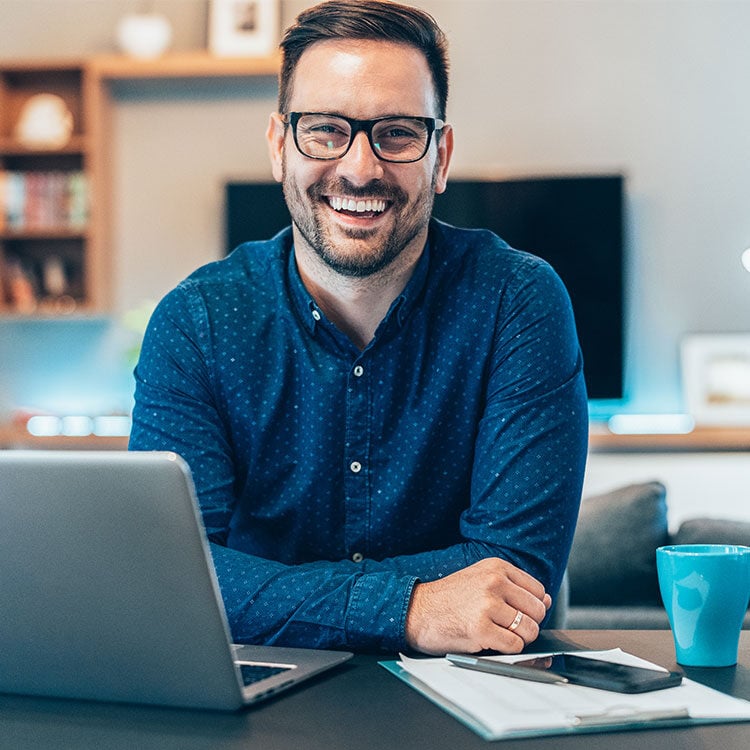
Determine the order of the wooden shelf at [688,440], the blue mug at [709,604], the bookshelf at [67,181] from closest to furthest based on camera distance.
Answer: the blue mug at [709,604], the wooden shelf at [688,440], the bookshelf at [67,181]

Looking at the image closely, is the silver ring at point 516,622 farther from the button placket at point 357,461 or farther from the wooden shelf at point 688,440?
the wooden shelf at point 688,440

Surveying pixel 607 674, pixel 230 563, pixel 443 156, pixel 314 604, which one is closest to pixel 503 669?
pixel 607 674

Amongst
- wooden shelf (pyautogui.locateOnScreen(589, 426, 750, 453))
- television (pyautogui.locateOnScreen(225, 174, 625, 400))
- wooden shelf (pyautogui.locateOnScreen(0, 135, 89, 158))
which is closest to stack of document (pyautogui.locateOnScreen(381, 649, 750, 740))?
wooden shelf (pyautogui.locateOnScreen(589, 426, 750, 453))

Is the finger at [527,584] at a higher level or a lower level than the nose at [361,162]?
lower

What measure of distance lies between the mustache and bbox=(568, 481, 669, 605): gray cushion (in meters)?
0.98

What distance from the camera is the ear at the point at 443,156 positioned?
1.61 meters

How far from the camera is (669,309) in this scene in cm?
475

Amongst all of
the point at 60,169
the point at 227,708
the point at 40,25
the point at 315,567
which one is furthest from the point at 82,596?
the point at 40,25

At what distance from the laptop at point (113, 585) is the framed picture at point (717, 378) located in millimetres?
4028

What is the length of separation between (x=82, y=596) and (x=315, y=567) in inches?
17.4

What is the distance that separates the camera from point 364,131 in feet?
4.81

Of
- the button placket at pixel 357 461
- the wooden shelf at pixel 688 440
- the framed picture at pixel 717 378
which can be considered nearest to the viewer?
the button placket at pixel 357 461

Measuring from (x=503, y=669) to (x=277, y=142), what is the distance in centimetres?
99

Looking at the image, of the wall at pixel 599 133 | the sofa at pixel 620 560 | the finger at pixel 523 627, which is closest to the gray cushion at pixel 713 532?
the sofa at pixel 620 560
